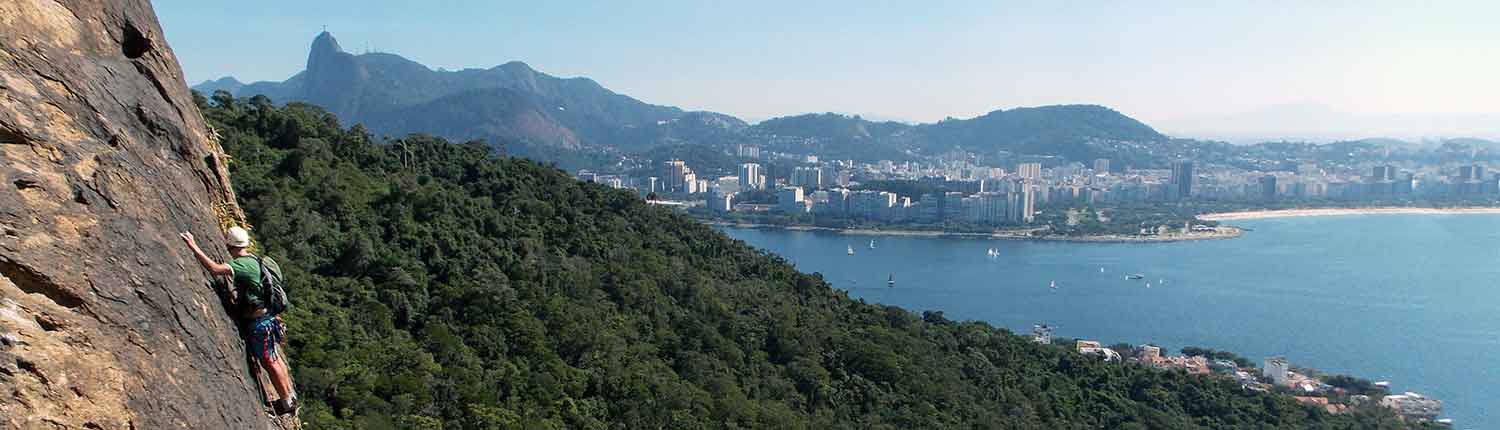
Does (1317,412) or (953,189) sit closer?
(1317,412)

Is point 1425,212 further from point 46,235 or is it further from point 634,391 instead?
point 46,235

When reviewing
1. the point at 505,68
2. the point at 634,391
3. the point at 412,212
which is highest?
the point at 505,68

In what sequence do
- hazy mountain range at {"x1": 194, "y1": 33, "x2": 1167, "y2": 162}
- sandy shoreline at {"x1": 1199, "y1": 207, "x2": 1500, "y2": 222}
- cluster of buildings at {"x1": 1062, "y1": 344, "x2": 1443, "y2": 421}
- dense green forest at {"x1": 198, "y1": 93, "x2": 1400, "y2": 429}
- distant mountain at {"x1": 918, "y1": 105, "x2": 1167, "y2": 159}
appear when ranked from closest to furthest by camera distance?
dense green forest at {"x1": 198, "y1": 93, "x2": 1400, "y2": 429}
cluster of buildings at {"x1": 1062, "y1": 344, "x2": 1443, "y2": 421}
sandy shoreline at {"x1": 1199, "y1": 207, "x2": 1500, "y2": 222}
hazy mountain range at {"x1": 194, "y1": 33, "x2": 1167, "y2": 162}
distant mountain at {"x1": 918, "y1": 105, "x2": 1167, "y2": 159}

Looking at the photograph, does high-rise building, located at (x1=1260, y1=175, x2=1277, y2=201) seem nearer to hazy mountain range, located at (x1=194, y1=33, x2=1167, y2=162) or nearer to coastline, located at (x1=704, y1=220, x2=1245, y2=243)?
coastline, located at (x1=704, y1=220, x2=1245, y2=243)

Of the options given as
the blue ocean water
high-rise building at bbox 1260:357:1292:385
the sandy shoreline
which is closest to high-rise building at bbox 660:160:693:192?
the blue ocean water

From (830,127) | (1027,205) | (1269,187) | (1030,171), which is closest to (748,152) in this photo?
(830,127)

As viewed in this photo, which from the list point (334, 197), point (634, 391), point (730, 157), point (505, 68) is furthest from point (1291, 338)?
point (505, 68)

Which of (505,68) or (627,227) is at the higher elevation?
(505,68)
